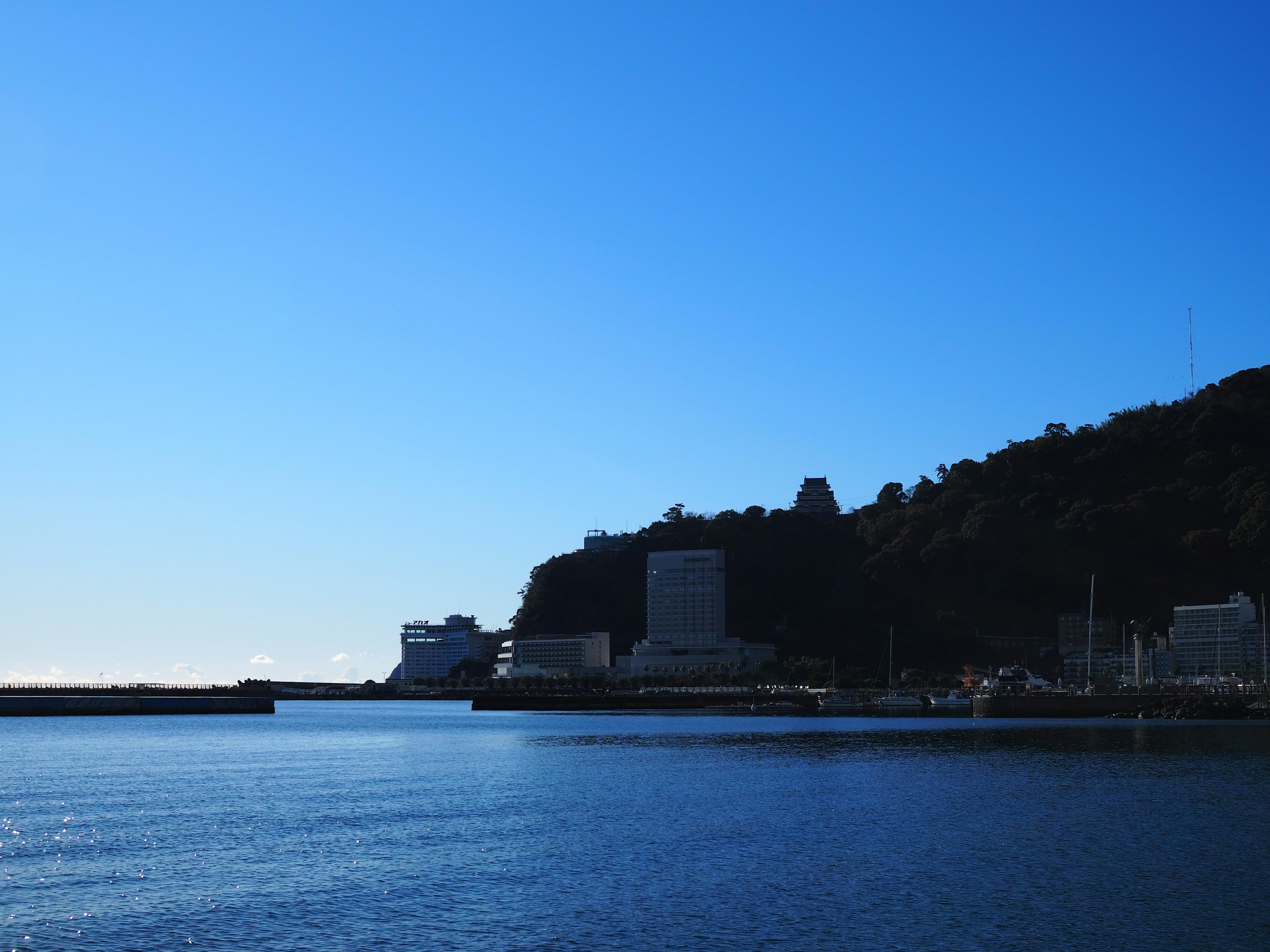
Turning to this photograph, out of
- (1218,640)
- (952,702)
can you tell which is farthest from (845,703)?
(1218,640)

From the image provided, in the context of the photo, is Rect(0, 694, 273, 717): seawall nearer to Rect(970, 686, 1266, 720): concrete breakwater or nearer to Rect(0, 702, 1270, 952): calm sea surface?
Rect(0, 702, 1270, 952): calm sea surface

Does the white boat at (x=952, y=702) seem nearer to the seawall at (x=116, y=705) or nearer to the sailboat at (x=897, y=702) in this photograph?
the sailboat at (x=897, y=702)

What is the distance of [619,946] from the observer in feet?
76.6

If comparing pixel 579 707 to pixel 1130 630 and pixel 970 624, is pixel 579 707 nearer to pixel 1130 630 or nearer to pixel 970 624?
pixel 970 624

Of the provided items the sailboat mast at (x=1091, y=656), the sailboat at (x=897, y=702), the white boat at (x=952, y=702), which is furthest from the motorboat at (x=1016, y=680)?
the sailboat at (x=897, y=702)

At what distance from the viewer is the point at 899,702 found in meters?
146

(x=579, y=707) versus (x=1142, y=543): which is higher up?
(x=1142, y=543)

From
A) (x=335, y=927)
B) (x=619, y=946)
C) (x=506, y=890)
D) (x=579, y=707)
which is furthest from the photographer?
(x=579, y=707)

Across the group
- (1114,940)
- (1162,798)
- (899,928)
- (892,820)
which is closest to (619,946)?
(899,928)

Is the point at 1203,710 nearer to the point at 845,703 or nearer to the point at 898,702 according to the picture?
the point at 898,702

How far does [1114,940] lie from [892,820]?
1725cm

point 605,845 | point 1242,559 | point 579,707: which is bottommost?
point 579,707

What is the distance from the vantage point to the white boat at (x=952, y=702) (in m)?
141

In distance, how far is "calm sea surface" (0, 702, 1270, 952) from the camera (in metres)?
24.7
